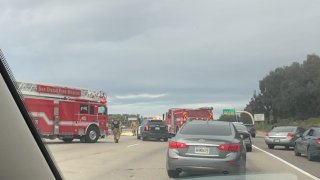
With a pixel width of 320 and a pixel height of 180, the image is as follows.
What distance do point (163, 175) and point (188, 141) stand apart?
1282 millimetres

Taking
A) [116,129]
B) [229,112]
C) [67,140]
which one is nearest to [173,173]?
[67,140]

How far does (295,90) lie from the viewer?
95.8 m

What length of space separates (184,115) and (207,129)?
29917 mm

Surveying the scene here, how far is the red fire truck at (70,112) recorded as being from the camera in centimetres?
2684

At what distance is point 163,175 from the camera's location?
13.5 meters

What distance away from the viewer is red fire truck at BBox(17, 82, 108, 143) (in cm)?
2684

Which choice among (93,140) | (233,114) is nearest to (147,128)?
(93,140)

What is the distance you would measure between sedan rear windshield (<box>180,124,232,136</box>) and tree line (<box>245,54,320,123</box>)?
263 ft

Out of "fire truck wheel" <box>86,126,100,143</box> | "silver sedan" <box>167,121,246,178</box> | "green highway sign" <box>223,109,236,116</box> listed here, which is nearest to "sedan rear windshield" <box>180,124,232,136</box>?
"silver sedan" <box>167,121,246,178</box>

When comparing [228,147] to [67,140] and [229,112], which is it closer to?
[67,140]

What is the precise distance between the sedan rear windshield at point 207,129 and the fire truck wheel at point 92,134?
18.4m

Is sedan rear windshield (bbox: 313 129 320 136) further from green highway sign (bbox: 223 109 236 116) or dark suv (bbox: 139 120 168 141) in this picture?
green highway sign (bbox: 223 109 236 116)

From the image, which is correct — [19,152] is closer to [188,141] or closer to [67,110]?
[188,141]

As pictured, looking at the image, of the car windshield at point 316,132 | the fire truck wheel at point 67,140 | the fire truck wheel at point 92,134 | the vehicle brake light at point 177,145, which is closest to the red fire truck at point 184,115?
the fire truck wheel at point 92,134
